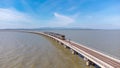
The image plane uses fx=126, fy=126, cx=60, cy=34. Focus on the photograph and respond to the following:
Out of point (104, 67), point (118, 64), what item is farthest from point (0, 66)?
point (118, 64)

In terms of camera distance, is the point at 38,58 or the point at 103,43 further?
the point at 103,43

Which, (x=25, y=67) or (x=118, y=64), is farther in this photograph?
(x=25, y=67)

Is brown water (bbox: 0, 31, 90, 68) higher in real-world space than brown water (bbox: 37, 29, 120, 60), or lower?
higher

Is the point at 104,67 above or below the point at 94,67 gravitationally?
above

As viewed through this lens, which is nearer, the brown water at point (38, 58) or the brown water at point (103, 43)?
the brown water at point (38, 58)

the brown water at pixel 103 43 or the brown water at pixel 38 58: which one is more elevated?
the brown water at pixel 38 58

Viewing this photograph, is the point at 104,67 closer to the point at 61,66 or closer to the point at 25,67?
the point at 61,66

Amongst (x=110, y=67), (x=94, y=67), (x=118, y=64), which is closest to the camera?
(x=110, y=67)

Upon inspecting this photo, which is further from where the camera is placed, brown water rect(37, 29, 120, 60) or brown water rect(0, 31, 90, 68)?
brown water rect(37, 29, 120, 60)

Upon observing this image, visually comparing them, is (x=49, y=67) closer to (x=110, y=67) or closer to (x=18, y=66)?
(x=18, y=66)

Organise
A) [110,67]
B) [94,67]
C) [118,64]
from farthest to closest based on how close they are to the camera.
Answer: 1. [94,67]
2. [118,64]
3. [110,67]

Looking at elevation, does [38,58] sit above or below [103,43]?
above
